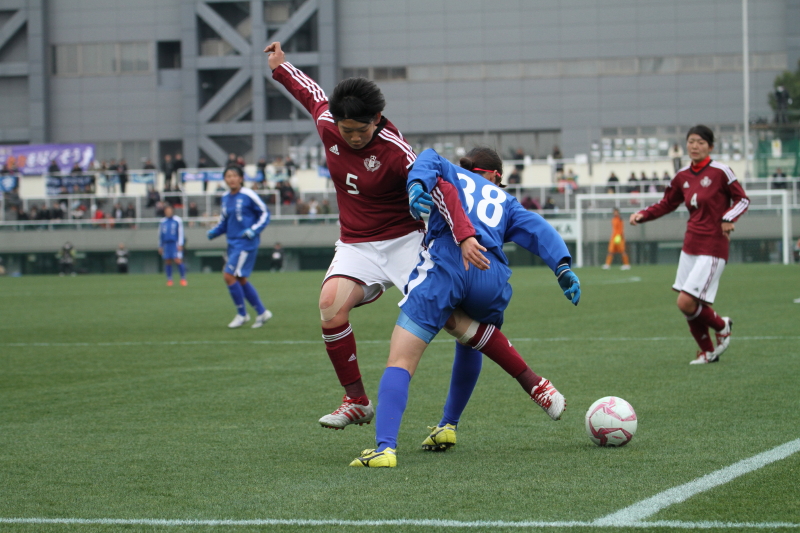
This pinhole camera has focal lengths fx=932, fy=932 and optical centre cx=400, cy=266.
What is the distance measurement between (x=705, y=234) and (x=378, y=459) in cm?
522

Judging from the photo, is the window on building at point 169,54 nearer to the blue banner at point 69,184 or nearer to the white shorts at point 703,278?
the blue banner at point 69,184

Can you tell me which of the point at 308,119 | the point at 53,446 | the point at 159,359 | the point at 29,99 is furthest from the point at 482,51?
the point at 53,446

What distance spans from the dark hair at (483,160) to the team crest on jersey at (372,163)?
46cm

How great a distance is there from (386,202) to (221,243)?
31.6 metres

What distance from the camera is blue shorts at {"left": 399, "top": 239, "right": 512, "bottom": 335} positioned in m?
4.60

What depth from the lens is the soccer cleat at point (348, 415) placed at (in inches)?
195

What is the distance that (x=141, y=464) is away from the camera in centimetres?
454

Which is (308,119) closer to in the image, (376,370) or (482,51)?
(482,51)

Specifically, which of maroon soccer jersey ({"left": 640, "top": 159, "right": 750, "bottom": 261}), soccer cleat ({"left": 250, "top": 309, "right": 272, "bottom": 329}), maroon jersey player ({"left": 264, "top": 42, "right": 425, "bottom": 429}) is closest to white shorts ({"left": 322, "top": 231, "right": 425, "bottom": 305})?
maroon jersey player ({"left": 264, "top": 42, "right": 425, "bottom": 429})

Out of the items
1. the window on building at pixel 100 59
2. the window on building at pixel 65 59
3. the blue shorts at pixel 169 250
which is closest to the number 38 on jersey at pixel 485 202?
the blue shorts at pixel 169 250

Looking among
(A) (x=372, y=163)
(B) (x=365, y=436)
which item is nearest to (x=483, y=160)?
(A) (x=372, y=163)

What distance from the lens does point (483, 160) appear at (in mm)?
5188

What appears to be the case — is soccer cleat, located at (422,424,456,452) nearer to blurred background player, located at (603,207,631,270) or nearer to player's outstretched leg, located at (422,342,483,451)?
player's outstretched leg, located at (422,342,483,451)

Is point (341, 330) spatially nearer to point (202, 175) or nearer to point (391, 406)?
point (391, 406)
